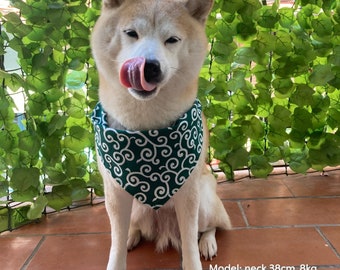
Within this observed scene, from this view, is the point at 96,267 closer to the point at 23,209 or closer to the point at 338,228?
the point at 23,209

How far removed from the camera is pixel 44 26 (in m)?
1.60

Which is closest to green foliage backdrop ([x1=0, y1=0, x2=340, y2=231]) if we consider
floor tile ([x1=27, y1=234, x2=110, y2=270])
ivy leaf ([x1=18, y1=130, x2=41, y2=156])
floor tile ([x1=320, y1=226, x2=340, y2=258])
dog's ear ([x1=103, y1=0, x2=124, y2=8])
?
ivy leaf ([x1=18, y1=130, x2=41, y2=156])

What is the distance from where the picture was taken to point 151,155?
126 cm

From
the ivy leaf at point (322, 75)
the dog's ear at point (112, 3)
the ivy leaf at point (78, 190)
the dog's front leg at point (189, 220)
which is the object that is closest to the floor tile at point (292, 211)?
the dog's front leg at point (189, 220)

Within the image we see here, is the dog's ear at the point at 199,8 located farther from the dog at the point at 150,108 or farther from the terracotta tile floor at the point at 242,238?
the terracotta tile floor at the point at 242,238

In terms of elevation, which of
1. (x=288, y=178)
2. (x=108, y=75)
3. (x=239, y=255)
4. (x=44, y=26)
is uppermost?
(x=44, y=26)

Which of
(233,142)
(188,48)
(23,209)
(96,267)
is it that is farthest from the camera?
(233,142)

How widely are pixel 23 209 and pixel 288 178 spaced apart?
62.7 inches

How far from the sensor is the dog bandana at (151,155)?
4.06 ft

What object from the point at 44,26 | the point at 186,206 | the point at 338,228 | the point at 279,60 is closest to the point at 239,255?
the point at 186,206

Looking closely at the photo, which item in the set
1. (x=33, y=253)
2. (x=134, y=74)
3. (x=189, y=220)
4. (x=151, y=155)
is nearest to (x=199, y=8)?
(x=134, y=74)

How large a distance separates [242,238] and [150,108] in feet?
2.69

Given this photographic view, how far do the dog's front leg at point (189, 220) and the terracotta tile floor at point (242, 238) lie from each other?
0.48 feet

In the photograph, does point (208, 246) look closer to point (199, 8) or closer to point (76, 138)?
point (76, 138)
